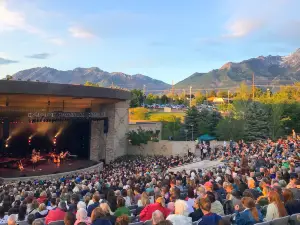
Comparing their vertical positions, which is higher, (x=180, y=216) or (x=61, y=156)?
(x=180, y=216)

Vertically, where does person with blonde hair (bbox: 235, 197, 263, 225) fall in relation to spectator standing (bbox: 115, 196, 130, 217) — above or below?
above

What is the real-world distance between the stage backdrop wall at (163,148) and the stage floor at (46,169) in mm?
6657

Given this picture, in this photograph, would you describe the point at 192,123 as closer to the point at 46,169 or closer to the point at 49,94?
the point at 46,169

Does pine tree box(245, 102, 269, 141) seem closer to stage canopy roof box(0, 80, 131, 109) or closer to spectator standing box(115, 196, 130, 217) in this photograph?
stage canopy roof box(0, 80, 131, 109)

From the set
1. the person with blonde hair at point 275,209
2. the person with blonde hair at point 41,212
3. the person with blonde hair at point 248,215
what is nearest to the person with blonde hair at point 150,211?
the person with blonde hair at point 248,215

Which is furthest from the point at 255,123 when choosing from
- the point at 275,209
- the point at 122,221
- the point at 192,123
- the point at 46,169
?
the point at 122,221

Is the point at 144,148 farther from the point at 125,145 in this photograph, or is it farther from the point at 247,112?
the point at 247,112

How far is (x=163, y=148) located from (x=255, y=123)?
439 inches

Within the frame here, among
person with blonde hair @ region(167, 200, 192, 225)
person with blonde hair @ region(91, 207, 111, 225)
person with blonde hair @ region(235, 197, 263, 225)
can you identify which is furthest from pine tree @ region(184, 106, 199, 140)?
person with blonde hair @ region(91, 207, 111, 225)

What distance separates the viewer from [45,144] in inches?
1086

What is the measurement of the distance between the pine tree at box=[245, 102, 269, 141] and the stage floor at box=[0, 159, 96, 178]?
18.0 metres

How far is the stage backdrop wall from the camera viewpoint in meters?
30.9

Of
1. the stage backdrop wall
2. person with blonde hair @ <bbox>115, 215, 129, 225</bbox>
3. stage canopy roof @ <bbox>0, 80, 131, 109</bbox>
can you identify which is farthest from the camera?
the stage backdrop wall

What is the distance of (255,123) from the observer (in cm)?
3544
